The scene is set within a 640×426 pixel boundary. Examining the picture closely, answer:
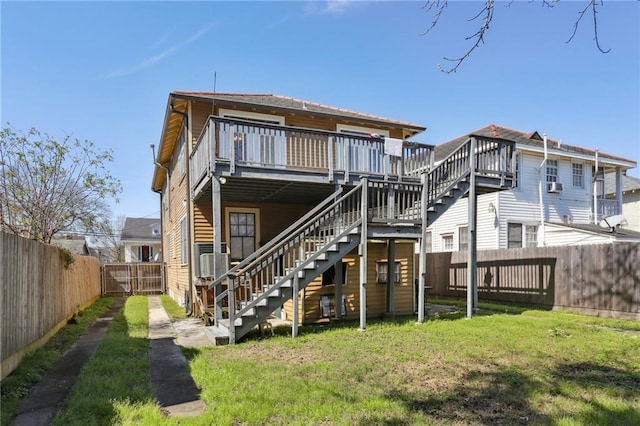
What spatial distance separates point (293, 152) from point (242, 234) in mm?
3008

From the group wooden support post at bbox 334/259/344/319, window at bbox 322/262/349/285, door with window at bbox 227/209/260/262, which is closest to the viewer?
wooden support post at bbox 334/259/344/319

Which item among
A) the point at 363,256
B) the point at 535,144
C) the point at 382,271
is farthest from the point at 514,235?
the point at 363,256

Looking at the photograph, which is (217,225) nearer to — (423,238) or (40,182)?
(423,238)

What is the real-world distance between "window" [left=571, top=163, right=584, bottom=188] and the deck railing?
38.3 feet

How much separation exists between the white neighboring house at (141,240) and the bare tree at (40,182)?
22.2 meters

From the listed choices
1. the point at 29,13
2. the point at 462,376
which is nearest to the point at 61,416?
the point at 462,376

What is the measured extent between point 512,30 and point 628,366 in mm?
5195

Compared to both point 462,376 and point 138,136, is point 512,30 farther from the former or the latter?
point 138,136

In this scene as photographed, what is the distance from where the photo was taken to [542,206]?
16938 mm

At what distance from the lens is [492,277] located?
14219 mm

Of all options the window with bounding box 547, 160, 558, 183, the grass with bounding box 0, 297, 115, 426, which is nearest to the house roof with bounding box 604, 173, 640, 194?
the window with bounding box 547, 160, 558, 183

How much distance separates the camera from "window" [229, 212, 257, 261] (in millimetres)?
11000

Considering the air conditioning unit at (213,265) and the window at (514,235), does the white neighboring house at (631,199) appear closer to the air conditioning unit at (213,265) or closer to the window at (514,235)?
the window at (514,235)

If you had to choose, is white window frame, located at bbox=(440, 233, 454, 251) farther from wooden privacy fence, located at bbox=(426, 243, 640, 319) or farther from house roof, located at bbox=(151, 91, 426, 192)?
house roof, located at bbox=(151, 91, 426, 192)
